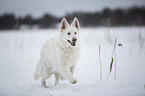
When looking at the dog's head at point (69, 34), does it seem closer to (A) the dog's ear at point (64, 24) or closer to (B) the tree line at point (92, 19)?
(A) the dog's ear at point (64, 24)

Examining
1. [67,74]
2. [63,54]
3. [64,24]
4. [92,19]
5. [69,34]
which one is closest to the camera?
[67,74]

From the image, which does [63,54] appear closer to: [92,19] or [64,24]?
[64,24]

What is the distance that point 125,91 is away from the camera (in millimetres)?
1896

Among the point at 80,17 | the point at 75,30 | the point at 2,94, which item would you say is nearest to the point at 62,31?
the point at 75,30

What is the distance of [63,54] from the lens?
2670 mm

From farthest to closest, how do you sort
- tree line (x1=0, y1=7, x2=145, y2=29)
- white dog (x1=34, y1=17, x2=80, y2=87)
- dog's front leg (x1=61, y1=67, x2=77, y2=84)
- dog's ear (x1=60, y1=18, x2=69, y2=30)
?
tree line (x1=0, y1=7, x2=145, y2=29) → dog's ear (x1=60, y1=18, x2=69, y2=30) → white dog (x1=34, y1=17, x2=80, y2=87) → dog's front leg (x1=61, y1=67, x2=77, y2=84)

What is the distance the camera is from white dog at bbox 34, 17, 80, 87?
2.64 meters

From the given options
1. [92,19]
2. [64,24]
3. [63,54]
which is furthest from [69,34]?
[92,19]

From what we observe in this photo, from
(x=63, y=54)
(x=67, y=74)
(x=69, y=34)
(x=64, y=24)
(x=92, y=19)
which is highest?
(x=92, y=19)

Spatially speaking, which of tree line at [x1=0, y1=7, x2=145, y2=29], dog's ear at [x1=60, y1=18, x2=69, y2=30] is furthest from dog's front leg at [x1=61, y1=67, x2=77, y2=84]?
tree line at [x1=0, y1=7, x2=145, y2=29]

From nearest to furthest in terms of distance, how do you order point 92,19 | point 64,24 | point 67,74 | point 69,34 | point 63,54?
point 67,74 < point 63,54 < point 69,34 < point 64,24 < point 92,19

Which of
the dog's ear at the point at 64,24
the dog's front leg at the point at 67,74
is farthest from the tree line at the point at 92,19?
the dog's front leg at the point at 67,74

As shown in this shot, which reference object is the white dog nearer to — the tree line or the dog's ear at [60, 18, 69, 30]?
the dog's ear at [60, 18, 69, 30]

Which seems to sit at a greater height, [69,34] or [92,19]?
[92,19]
